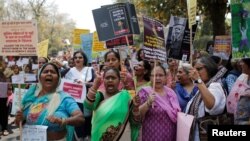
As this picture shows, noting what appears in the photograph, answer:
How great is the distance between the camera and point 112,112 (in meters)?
3.73

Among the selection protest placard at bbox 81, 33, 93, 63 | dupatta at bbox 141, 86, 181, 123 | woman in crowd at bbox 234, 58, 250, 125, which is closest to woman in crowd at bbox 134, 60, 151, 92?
dupatta at bbox 141, 86, 181, 123

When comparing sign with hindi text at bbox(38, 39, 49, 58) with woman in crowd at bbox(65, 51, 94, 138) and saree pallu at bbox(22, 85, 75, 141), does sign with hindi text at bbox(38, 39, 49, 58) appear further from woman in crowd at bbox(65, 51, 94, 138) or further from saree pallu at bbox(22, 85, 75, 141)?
saree pallu at bbox(22, 85, 75, 141)

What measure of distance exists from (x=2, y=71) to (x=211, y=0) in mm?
7793

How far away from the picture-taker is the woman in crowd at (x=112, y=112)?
3742mm

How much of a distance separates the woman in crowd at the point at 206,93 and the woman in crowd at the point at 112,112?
0.54m

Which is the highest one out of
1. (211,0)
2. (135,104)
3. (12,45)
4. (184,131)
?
(211,0)

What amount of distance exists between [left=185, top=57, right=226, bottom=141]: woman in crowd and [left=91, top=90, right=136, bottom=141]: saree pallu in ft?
2.04

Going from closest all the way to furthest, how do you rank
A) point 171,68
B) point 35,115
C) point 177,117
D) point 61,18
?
point 35,115, point 177,117, point 171,68, point 61,18

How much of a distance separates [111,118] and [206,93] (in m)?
0.87

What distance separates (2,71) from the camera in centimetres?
863

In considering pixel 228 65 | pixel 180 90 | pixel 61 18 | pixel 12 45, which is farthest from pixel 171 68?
pixel 61 18

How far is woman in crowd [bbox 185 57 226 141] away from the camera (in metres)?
3.65

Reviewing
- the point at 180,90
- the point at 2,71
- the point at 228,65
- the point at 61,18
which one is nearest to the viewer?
the point at 180,90

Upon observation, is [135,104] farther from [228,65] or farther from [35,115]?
[228,65]
